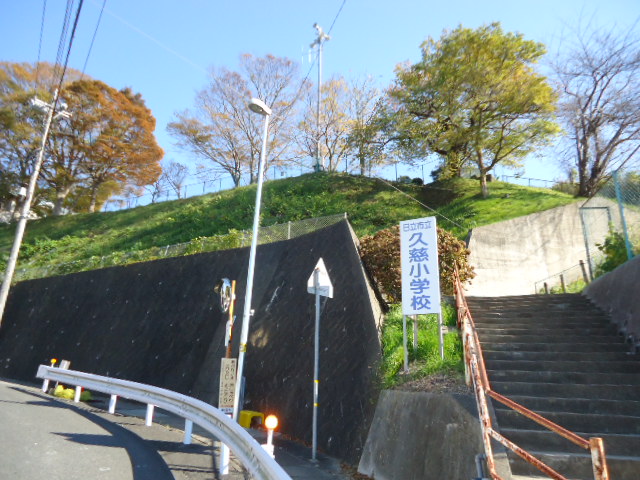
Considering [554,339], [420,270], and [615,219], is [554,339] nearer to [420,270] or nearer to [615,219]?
[420,270]

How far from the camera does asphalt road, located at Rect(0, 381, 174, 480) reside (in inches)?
203

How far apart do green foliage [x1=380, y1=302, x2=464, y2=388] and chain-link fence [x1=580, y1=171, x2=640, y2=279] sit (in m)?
4.33

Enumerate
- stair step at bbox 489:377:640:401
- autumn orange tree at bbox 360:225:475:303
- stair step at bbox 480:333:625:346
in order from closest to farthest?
1. stair step at bbox 489:377:640:401
2. stair step at bbox 480:333:625:346
3. autumn orange tree at bbox 360:225:475:303

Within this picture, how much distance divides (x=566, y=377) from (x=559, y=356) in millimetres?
751

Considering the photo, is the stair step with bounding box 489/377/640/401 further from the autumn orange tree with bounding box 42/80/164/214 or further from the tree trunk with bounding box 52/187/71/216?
the tree trunk with bounding box 52/187/71/216

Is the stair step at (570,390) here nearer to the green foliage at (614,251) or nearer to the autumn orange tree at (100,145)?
the green foliage at (614,251)

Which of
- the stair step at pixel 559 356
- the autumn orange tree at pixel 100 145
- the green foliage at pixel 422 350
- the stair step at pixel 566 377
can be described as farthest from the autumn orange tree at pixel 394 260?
the autumn orange tree at pixel 100 145

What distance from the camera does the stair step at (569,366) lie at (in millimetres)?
7027

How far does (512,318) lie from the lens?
369 inches

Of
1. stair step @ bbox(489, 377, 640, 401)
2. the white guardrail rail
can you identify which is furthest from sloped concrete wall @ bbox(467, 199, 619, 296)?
the white guardrail rail

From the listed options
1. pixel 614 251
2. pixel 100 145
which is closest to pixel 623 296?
pixel 614 251

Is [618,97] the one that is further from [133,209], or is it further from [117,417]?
[133,209]

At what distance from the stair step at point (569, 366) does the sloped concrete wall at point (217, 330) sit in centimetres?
235

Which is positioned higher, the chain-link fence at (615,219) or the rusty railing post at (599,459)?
the chain-link fence at (615,219)
